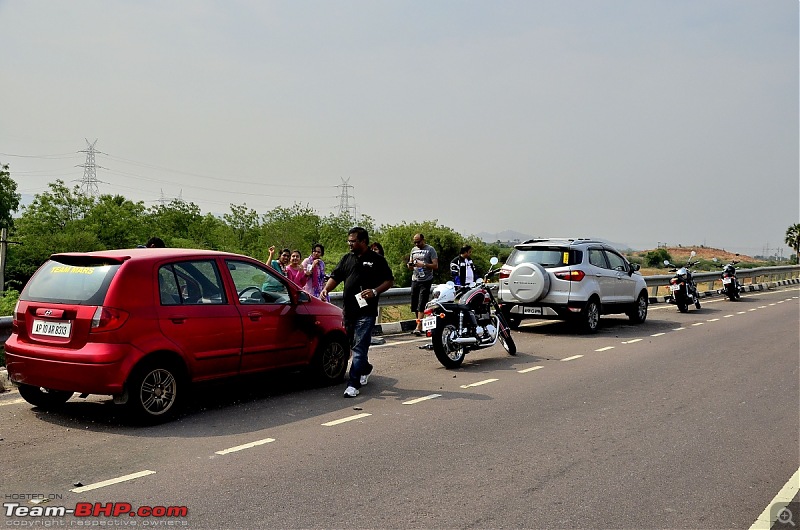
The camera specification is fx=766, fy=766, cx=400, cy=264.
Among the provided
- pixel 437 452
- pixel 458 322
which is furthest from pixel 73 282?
pixel 458 322

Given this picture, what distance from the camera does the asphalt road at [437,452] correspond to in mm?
5008

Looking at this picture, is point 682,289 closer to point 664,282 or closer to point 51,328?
point 664,282

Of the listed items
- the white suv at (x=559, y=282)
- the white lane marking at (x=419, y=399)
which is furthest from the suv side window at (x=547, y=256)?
the white lane marking at (x=419, y=399)

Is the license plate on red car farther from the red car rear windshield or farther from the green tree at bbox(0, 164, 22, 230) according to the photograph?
the green tree at bbox(0, 164, 22, 230)

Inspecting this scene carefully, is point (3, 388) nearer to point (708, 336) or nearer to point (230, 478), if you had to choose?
point (230, 478)

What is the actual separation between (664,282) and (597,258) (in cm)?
1022

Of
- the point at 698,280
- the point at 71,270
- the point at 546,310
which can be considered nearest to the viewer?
the point at 71,270

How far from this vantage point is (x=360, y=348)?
8.85m

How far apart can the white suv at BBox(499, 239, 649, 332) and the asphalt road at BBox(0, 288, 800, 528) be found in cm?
448

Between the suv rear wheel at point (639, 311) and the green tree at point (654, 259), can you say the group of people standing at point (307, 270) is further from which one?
the green tree at point (654, 259)

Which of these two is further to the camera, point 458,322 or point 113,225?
point 113,225

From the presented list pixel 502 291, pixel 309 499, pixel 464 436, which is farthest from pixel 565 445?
pixel 502 291

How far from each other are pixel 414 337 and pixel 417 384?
5.05m

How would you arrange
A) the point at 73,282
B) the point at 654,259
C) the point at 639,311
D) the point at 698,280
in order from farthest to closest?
1. the point at 654,259
2. the point at 698,280
3. the point at 639,311
4. the point at 73,282
